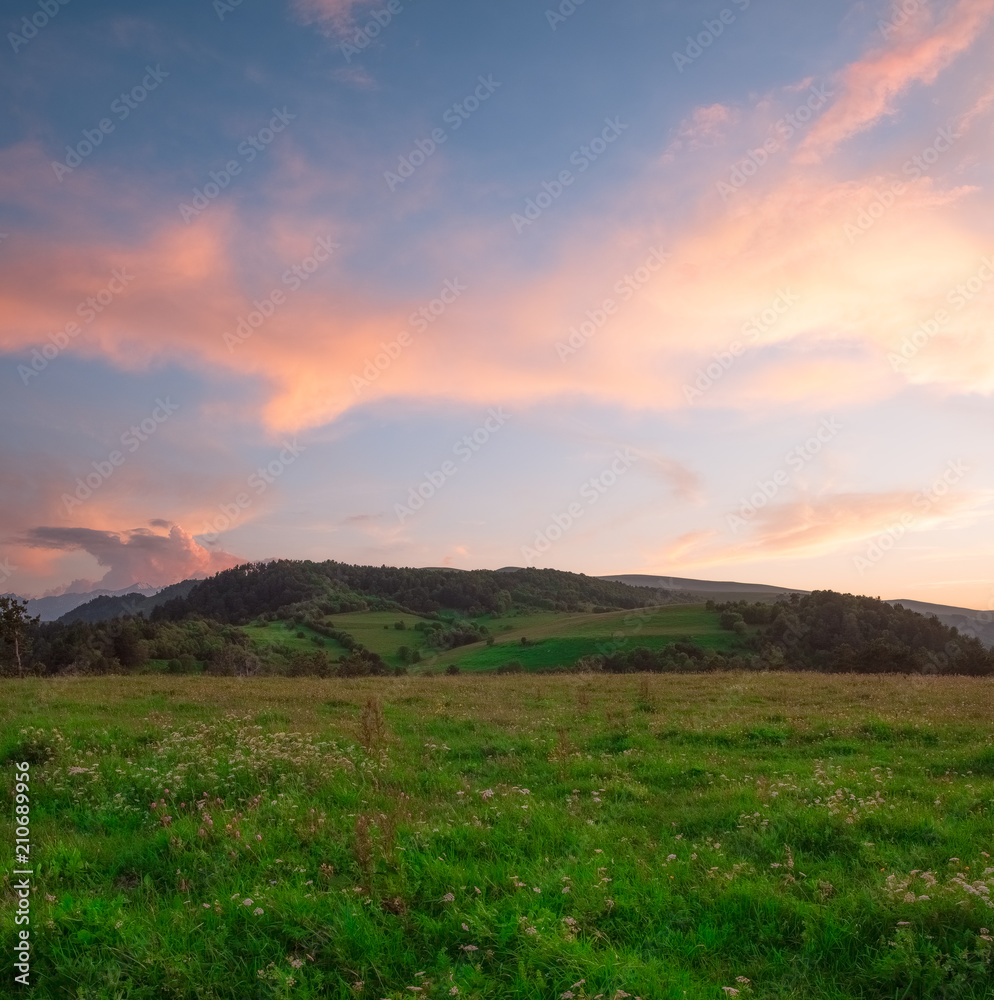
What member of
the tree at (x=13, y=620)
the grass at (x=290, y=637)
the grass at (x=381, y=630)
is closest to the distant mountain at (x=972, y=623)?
the grass at (x=381, y=630)

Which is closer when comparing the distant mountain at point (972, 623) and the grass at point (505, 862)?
the grass at point (505, 862)

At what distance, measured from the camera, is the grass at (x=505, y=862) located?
545 cm

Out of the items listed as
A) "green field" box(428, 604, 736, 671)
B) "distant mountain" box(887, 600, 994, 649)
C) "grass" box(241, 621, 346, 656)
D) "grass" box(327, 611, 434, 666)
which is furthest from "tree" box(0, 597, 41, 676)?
"distant mountain" box(887, 600, 994, 649)

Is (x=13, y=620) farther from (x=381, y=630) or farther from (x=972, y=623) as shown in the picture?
→ (x=972, y=623)

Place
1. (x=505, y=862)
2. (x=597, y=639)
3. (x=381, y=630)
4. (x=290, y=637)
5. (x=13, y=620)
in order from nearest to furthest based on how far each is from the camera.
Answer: (x=505, y=862), (x=13, y=620), (x=597, y=639), (x=290, y=637), (x=381, y=630)

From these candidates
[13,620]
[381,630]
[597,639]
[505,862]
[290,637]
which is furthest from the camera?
[381,630]

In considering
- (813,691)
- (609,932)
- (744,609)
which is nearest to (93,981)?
(609,932)

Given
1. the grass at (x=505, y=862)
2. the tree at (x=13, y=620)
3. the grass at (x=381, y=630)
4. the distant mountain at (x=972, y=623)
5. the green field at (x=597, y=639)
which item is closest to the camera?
the grass at (x=505, y=862)

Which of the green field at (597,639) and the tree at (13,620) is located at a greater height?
the tree at (13,620)

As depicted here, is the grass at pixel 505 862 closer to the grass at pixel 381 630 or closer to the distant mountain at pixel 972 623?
the distant mountain at pixel 972 623

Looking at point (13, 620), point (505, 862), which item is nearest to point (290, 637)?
point (13, 620)

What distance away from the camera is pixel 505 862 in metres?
7.32

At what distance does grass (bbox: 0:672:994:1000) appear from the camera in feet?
17.9

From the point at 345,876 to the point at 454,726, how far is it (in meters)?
9.97
